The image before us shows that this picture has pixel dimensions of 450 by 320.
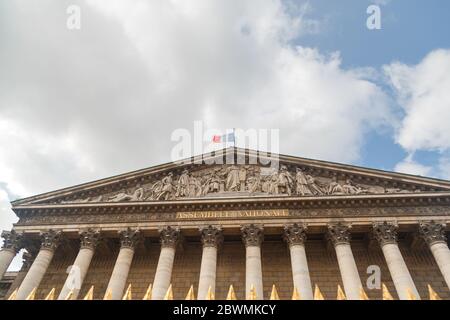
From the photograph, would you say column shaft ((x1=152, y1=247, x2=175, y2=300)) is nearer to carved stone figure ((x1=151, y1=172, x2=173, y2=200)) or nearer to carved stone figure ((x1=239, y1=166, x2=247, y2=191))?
carved stone figure ((x1=151, y1=172, x2=173, y2=200))

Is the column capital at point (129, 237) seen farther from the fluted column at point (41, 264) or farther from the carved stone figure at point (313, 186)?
the carved stone figure at point (313, 186)

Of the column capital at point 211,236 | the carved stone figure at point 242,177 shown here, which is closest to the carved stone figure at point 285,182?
the carved stone figure at point 242,177

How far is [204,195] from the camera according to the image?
1912 centimetres

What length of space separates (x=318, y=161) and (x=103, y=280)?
13.6 meters

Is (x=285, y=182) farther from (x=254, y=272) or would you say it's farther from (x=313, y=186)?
(x=254, y=272)

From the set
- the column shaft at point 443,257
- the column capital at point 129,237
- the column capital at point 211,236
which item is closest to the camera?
the column shaft at point 443,257

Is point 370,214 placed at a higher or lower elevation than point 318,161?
lower

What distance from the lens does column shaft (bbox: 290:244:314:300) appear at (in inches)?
575

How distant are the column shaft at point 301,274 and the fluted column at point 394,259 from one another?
3693mm

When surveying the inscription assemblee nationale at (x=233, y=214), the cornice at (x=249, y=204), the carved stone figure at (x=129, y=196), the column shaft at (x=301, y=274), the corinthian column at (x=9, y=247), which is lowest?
the column shaft at (x=301, y=274)

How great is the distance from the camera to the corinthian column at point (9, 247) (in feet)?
58.4

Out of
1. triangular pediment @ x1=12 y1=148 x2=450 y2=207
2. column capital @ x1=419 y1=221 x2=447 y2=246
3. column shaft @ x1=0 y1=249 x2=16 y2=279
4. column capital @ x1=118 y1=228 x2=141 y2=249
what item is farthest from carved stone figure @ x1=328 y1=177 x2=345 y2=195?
column shaft @ x1=0 y1=249 x2=16 y2=279
